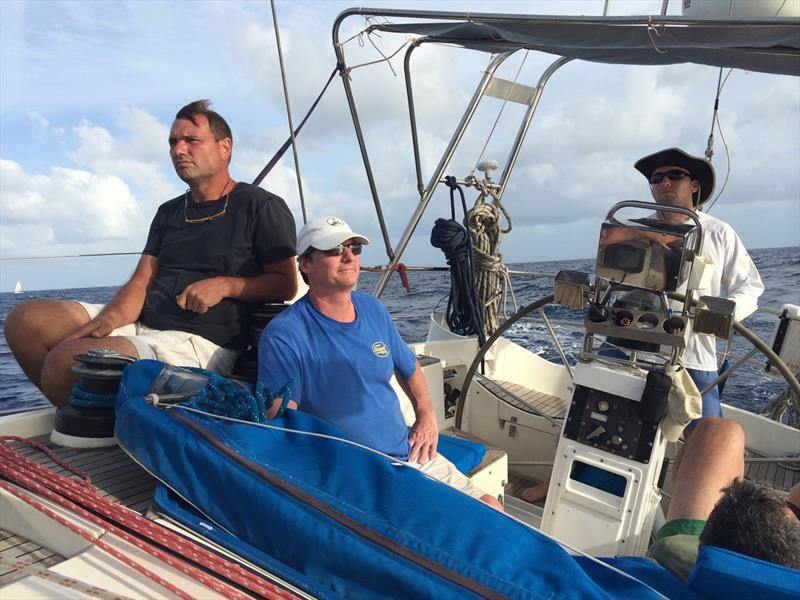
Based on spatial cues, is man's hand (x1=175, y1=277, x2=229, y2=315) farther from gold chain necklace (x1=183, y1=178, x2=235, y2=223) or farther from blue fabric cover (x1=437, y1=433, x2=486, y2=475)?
blue fabric cover (x1=437, y1=433, x2=486, y2=475)

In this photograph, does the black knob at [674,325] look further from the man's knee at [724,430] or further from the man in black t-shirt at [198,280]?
the man in black t-shirt at [198,280]

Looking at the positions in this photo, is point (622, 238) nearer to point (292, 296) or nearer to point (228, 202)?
point (292, 296)

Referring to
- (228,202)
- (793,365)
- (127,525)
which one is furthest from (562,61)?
(127,525)

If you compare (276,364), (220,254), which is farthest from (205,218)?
(276,364)

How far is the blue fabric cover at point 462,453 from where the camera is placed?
7.68ft

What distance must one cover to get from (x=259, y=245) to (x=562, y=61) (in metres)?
2.59

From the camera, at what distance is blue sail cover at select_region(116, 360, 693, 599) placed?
1.13 m

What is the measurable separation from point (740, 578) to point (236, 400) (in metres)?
1.22

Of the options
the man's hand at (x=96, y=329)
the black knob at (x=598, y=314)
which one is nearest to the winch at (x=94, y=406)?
the man's hand at (x=96, y=329)

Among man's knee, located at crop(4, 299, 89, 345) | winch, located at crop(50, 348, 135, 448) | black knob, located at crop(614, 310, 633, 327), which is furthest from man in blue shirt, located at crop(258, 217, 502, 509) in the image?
man's knee, located at crop(4, 299, 89, 345)

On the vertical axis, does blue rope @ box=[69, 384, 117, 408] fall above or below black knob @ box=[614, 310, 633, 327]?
below

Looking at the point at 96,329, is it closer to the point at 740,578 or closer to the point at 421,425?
the point at 421,425

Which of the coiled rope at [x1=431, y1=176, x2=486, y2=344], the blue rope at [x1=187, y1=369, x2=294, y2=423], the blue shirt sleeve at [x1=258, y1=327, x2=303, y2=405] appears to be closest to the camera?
the blue rope at [x1=187, y1=369, x2=294, y2=423]

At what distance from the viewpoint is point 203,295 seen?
2365 mm
